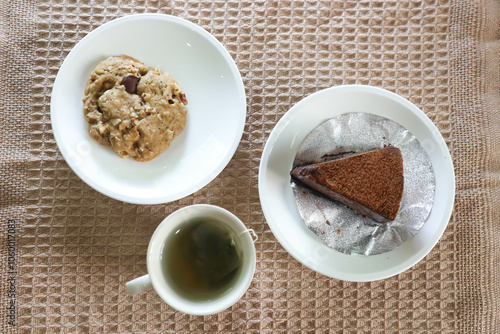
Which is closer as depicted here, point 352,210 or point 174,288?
point 174,288

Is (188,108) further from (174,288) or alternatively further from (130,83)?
(174,288)

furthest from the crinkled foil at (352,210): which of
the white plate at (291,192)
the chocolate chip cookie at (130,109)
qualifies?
the chocolate chip cookie at (130,109)

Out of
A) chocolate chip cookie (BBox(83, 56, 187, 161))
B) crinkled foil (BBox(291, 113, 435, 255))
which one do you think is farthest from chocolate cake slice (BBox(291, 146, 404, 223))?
chocolate chip cookie (BBox(83, 56, 187, 161))

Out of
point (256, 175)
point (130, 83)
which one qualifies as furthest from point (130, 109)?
point (256, 175)

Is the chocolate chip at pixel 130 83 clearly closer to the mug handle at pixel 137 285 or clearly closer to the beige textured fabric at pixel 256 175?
the beige textured fabric at pixel 256 175

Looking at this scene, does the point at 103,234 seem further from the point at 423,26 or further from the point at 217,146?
the point at 423,26

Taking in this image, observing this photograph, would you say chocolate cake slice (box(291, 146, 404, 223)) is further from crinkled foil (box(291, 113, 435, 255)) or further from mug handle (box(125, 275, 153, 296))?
mug handle (box(125, 275, 153, 296))
